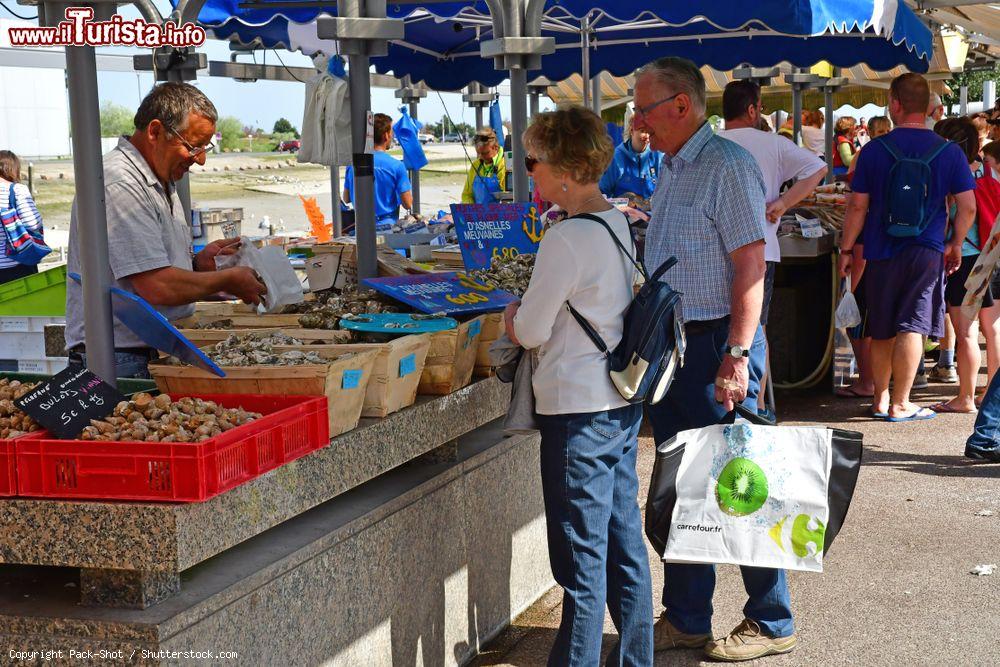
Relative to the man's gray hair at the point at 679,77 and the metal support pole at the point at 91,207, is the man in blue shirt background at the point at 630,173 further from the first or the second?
the metal support pole at the point at 91,207

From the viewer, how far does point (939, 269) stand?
701cm

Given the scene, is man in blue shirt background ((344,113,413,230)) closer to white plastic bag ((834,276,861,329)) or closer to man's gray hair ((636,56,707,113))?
white plastic bag ((834,276,861,329))

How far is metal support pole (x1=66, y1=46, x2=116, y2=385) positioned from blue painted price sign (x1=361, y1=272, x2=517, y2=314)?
113cm

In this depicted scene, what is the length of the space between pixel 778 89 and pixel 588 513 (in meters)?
→ 18.8

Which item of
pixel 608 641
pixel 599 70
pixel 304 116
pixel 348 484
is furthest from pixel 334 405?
pixel 599 70

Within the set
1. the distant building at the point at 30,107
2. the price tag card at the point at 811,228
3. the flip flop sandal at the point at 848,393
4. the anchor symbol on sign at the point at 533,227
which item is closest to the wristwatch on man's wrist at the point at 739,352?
the anchor symbol on sign at the point at 533,227

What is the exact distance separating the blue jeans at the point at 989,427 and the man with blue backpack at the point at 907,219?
0.90 metres

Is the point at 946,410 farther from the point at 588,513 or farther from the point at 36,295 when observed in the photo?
the point at 36,295

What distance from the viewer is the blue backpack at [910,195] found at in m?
6.81

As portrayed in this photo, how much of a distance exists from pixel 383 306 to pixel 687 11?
401cm

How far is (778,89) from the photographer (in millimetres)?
20812

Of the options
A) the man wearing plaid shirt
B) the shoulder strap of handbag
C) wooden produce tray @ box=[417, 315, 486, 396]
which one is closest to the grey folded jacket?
the shoulder strap of handbag

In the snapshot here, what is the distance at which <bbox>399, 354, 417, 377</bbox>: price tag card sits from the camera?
132 inches

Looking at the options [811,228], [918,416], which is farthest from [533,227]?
[918,416]
